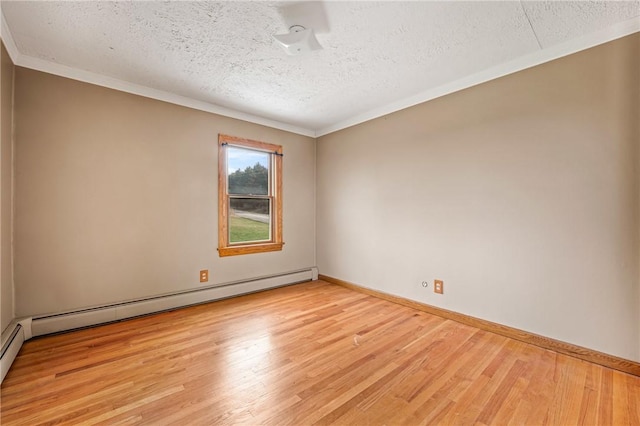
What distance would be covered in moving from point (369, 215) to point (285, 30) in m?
2.36

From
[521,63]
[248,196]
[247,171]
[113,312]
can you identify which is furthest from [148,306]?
[521,63]

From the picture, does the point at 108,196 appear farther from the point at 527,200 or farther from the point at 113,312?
the point at 527,200

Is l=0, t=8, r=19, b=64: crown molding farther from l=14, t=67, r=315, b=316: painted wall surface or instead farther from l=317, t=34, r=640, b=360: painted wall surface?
l=317, t=34, r=640, b=360: painted wall surface

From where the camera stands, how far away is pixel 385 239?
3.47 m

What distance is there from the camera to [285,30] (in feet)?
6.53

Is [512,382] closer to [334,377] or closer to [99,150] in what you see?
[334,377]

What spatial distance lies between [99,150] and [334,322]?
287 centimetres

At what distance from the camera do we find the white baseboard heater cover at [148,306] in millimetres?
2414

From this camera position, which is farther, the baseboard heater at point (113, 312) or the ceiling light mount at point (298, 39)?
the baseboard heater at point (113, 312)

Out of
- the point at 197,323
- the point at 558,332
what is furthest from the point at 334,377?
the point at 558,332

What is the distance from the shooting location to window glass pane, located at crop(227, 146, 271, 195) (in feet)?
11.9

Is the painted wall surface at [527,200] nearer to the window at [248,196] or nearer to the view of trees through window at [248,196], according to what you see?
the window at [248,196]

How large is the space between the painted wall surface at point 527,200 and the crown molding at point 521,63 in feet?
0.19

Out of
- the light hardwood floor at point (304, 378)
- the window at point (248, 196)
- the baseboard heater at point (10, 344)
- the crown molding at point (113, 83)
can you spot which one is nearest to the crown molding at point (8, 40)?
the crown molding at point (113, 83)
